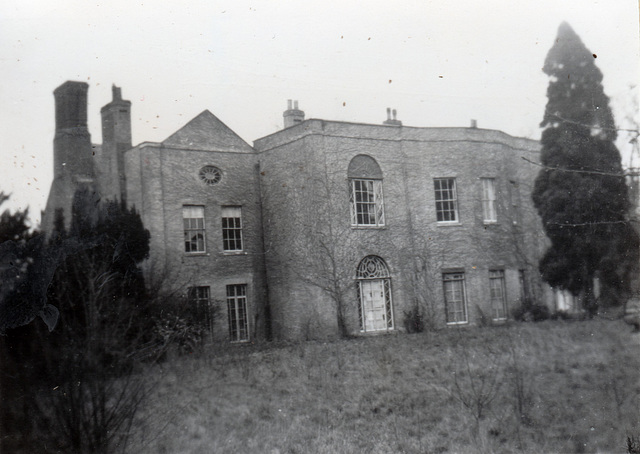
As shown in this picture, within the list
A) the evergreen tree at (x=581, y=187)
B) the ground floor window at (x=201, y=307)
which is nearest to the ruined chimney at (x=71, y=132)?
the ground floor window at (x=201, y=307)

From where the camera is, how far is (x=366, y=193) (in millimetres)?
12172

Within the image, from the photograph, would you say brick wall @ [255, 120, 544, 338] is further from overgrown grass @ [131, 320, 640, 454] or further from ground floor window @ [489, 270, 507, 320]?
overgrown grass @ [131, 320, 640, 454]

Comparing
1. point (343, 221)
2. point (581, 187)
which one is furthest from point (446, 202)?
point (581, 187)

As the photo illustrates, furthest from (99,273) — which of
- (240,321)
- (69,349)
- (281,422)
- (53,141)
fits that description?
(281,422)

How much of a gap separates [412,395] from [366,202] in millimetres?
4429

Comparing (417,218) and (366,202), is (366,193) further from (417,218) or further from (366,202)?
(417,218)

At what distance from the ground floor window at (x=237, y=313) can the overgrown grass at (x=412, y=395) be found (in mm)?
371

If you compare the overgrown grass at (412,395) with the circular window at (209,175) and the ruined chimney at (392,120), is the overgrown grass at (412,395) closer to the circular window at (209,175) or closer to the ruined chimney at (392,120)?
the circular window at (209,175)

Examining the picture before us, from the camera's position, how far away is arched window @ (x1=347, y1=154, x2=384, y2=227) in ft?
38.8

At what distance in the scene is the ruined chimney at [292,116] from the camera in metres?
10.2

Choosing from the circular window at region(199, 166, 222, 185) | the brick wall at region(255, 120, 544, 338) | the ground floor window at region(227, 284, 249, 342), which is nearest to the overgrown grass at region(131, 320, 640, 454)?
the ground floor window at region(227, 284, 249, 342)

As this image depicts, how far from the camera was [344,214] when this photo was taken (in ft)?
38.7

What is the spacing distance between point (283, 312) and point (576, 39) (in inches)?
293

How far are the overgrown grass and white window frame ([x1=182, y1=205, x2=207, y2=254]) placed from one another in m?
1.91
